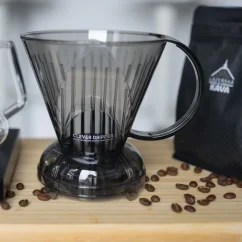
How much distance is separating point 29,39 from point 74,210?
230 millimetres

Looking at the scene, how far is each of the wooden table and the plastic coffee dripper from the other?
0.03 m

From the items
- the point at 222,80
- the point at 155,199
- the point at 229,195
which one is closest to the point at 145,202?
the point at 155,199

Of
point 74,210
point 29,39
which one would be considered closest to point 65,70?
point 29,39

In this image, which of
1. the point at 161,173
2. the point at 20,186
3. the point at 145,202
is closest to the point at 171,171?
the point at 161,173

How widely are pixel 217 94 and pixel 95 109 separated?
202 mm

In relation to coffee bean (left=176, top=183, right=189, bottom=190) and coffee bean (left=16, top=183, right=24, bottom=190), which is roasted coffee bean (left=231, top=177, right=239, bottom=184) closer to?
coffee bean (left=176, top=183, right=189, bottom=190)

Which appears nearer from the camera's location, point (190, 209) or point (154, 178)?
point (190, 209)

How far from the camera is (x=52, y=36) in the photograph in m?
0.70

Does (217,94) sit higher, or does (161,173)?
(217,94)

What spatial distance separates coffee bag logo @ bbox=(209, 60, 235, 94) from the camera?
0.70 m

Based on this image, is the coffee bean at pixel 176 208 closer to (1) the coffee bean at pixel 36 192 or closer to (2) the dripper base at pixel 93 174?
(2) the dripper base at pixel 93 174

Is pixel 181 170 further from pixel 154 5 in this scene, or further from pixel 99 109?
pixel 154 5

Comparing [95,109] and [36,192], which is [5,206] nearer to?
[36,192]

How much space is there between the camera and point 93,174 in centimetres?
61
